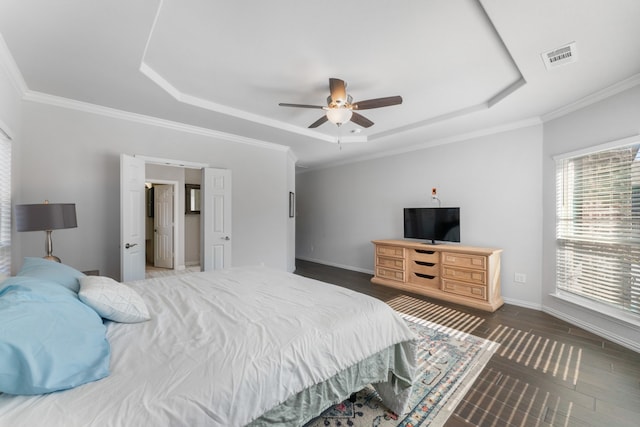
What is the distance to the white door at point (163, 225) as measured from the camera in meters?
5.93

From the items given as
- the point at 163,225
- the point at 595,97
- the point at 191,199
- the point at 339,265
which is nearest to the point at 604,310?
the point at 595,97

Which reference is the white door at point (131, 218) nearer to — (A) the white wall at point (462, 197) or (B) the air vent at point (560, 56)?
(A) the white wall at point (462, 197)

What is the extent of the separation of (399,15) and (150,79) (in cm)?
229

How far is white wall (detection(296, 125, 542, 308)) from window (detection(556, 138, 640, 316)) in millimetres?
343

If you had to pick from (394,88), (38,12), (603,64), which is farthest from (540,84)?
(38,12)

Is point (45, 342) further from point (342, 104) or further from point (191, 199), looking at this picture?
point (191, 199)

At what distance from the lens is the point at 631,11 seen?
1.75 metres

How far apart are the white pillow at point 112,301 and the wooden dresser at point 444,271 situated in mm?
3834

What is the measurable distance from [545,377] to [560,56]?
2.59 meters

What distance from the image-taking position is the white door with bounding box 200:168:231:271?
400 centimetres

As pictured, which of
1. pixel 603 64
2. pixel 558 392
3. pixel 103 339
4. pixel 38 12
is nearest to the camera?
pixel 103 339

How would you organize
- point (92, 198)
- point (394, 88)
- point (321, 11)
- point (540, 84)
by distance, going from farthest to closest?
point (92, 198) < point (394, 88) < point (540, 84) < point (321, 11)

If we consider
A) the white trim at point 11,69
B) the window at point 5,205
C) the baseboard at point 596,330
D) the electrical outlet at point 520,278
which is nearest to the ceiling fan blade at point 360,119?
the white trim at point 11,69

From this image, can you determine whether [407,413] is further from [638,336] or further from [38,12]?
[38,12]
